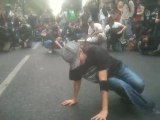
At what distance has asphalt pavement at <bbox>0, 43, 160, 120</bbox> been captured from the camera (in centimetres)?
628

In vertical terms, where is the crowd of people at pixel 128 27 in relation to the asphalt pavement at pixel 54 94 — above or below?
above

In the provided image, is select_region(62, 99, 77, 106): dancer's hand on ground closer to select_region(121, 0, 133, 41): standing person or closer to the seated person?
the seated person

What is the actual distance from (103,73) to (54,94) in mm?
2277

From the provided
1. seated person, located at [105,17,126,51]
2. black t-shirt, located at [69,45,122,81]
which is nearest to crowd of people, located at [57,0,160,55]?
seated person, located at [105,17,126,51]

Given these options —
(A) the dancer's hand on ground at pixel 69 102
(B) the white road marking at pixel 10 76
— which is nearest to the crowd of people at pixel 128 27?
(B) the white road marking at pixel 10 76

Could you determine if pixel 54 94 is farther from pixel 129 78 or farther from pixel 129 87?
pixel 129 87

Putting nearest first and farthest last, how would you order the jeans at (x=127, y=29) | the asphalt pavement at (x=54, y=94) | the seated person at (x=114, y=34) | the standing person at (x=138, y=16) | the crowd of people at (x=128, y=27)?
the asphalt pavement at (x=54, y=94), the crowd of people at (x=128, y=27), the seated person at (x=114, y=34), the standing person at (x=138, y=16), the jeans at (x=127, y=29)

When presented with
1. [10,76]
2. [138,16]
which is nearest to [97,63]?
[10,76]

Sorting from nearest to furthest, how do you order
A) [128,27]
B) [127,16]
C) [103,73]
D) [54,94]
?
[103,73], [54,94], [128,27], [127,16]

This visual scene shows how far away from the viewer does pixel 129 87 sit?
20.2 feet

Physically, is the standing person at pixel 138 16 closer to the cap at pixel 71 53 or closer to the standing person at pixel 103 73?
the standing person at pixel 103 73

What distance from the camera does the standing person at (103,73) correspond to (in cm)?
568

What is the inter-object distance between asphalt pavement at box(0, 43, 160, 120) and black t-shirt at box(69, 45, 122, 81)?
2.09 ft

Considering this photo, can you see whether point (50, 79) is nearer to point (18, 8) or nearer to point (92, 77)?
point (92, 77)
